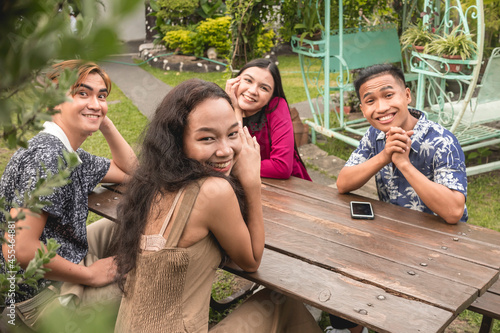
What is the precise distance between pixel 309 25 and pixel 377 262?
3813 mm

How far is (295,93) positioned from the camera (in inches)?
321

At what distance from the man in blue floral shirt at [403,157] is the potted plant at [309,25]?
271 centimetres

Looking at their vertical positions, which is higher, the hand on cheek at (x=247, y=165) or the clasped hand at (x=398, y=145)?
the hand on cheek at (x=247, y=165)

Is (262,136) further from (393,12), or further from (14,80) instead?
(393,12)

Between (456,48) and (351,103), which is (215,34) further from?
(456,48)

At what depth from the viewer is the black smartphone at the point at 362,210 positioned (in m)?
2.31

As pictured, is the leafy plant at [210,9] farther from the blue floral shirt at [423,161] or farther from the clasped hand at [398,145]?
the clasped hand at [398,145]

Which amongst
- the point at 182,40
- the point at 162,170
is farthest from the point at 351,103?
the point at 162,170

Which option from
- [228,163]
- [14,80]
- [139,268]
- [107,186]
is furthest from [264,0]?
[14,80]

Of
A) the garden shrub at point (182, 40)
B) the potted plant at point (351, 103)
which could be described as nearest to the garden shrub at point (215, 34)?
the garden shrub at point (182, 40)

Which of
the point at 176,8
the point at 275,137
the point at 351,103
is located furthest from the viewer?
Result: the point at 176,8

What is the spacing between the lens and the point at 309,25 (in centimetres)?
522

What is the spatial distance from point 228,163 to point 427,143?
1.08m

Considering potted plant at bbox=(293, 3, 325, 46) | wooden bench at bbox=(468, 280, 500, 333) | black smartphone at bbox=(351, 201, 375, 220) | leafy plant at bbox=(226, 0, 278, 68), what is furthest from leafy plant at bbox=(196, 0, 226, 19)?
wooden bench at bbox=(468, 280, 500, 333)
